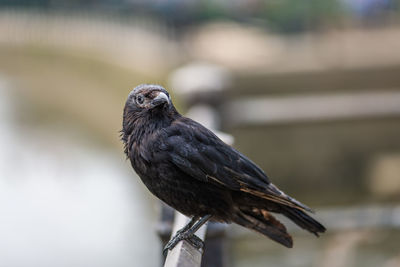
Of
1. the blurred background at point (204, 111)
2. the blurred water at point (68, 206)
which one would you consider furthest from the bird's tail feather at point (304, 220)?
the blurred water at point (68, 206)

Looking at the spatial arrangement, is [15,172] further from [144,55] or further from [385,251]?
[385,251]

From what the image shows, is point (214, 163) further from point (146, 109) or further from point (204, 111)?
point (204, 111)

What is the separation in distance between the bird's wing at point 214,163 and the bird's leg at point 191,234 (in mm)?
169

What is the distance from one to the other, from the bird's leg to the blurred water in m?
5.08

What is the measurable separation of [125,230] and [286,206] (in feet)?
23.0

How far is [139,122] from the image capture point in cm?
330

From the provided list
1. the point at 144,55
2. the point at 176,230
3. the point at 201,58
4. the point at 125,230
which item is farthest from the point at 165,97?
the point at 144,55

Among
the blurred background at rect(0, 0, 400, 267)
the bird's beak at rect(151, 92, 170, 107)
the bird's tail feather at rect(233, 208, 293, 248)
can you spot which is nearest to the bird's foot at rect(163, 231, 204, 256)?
the bird's tail feather at rect(233, 208, 293, 248)

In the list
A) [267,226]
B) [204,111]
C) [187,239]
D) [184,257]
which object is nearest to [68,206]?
[204,111]

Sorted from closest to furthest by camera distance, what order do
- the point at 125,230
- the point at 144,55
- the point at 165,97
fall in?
the point at 165,97
the point at 125,230
the point at 144,55

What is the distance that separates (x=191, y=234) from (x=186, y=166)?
26 centimetres

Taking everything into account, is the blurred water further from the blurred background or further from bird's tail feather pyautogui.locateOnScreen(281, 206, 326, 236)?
bird's tail feather pyautogui.locateOnScreen(281, 206, 326, 236)

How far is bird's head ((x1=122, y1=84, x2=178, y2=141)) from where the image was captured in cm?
327

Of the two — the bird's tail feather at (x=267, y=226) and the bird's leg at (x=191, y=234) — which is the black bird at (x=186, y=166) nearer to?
the bird's leg at (x=191, y=234)
